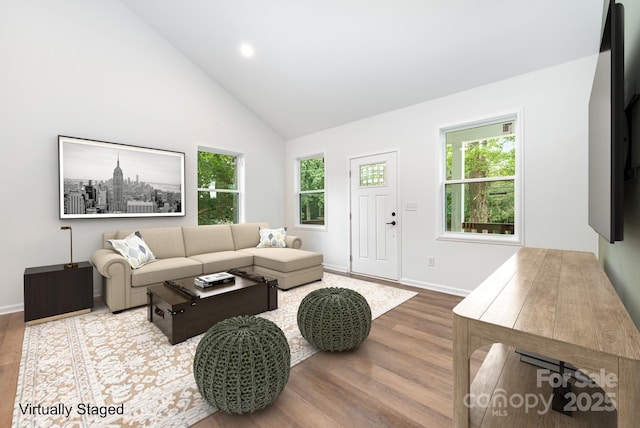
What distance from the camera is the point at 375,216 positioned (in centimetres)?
430

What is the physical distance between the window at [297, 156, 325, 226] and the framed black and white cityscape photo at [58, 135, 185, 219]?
2214 mm

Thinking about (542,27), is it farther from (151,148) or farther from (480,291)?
(151,148)

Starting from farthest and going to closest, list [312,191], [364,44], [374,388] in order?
[312,191]
[364,44]
[374,388]

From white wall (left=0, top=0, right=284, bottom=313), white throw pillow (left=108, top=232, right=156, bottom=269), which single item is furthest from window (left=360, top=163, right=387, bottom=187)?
white throw pillow (left=108, top=232, right=156, bottom=269)

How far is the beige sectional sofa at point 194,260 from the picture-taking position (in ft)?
9.39

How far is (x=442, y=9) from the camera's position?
2607mm

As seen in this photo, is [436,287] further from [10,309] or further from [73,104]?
[73,104]

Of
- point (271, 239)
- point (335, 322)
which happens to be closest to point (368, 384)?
point (335, 322)

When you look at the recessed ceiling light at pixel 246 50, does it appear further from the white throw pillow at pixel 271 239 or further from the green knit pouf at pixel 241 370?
the green knit pouf at pixel 241 370

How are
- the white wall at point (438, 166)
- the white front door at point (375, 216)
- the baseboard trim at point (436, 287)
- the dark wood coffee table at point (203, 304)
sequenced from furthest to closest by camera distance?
the white front door at point (375, 216)
the baseboard trim at point (436, 287)
the white wall at point (438, 166)
the dark wood coffee table at point (203, 304)

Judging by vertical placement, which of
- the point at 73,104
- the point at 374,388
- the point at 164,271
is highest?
the point at 73,104

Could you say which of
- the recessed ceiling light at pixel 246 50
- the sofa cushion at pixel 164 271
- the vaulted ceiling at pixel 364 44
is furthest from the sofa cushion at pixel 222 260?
the recessed ceiling light at pixel 246 50

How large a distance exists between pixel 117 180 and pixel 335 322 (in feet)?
11.1

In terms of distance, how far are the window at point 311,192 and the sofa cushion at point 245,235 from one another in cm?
109
